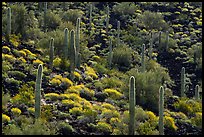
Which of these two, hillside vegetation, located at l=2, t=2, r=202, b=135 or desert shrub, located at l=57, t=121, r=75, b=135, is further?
hillside vegetation, located at l=2, t=2, r=202, b=135

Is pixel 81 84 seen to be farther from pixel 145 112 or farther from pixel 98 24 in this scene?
pixel 98 24

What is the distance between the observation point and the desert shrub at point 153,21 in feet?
118

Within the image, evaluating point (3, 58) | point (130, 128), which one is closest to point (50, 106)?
point (130, 128)

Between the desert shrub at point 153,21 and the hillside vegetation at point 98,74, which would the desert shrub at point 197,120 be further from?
the desert shrub at point 153,21

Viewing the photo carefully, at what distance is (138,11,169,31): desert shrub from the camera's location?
35.8 m

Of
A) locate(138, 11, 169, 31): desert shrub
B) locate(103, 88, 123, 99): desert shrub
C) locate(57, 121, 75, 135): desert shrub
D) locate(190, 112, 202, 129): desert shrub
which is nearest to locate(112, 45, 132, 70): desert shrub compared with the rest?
locate(103, 88, 123, 99): desert shrub

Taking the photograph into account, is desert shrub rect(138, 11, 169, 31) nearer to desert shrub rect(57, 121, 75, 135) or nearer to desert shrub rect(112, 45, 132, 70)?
desert shrub rect(112, 45, 132, 70)

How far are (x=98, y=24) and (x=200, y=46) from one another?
7.96m

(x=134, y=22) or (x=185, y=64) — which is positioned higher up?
(x=134, y=22)

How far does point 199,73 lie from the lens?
92.8 feet

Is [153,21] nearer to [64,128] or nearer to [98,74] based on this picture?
[98,74]

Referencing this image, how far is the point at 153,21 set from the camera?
35969mm

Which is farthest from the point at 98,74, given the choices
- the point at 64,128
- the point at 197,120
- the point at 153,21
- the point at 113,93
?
the point at 153,21

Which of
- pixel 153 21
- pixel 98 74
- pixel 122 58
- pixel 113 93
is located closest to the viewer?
pixel 113 93
